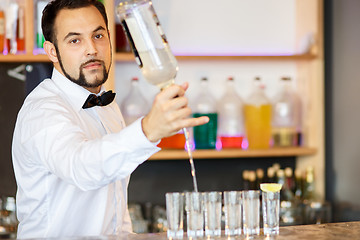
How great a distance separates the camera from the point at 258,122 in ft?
11.7

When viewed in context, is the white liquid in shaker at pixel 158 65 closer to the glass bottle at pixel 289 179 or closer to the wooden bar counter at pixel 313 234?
the wooden bar counter at pixel 313 234

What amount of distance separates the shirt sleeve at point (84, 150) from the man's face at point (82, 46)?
29cm

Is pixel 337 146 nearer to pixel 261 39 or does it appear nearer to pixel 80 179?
pixel 261 39

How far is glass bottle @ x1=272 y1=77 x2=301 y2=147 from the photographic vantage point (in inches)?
143

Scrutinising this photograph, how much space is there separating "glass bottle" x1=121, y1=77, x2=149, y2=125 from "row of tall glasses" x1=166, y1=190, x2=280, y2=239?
1743 mm

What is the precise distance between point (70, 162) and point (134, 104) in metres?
1.80

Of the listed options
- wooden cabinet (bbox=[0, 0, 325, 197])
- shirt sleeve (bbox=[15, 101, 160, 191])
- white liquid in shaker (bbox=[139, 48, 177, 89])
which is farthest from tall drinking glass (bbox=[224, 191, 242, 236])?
wooden cabinet (bbox=[0, 0, 325, 197])

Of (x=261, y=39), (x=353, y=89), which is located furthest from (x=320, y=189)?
(x=261, y=39)

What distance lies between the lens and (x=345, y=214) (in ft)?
11.1

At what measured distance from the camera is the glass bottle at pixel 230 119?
356cm

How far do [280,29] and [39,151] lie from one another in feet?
7.75

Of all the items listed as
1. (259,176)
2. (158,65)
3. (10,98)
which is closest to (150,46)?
(158,65)

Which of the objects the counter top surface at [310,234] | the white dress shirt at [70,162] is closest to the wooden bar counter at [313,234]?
the counter top surface at [310,234]

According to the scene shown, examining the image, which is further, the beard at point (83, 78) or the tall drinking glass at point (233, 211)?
the beard at point (83, 78)
